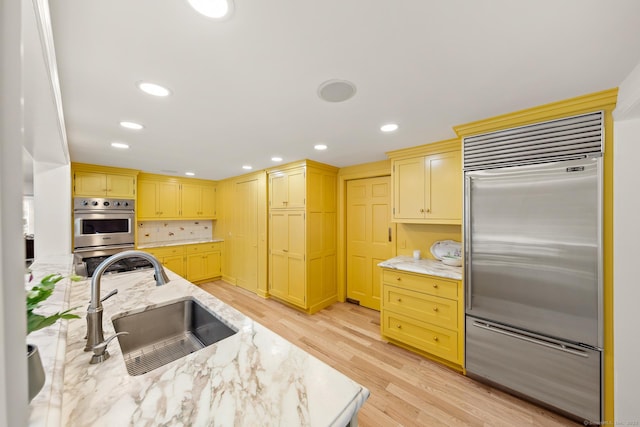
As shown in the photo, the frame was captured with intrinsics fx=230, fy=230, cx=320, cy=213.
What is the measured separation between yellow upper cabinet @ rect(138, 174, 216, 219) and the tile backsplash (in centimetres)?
32

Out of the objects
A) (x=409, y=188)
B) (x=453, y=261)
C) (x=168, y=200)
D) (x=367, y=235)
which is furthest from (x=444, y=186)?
Result: (x=168, y=200)

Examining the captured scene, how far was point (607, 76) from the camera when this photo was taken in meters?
1.32

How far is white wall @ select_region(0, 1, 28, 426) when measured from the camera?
0.34 metres

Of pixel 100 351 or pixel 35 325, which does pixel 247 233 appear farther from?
pixel 35 325

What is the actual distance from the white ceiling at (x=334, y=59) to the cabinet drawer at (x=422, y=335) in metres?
1.94

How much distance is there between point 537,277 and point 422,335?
3.74 feet

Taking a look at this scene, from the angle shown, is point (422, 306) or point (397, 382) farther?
point (422, 306)

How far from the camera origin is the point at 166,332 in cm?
146

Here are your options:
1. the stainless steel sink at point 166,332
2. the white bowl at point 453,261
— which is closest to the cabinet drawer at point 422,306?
the white bowl at point 453,261

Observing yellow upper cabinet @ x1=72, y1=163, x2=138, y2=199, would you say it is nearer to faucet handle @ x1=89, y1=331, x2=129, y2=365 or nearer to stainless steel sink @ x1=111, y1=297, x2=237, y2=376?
stainless steel sink @ x1=111, y1=297, x2=237, y2=376

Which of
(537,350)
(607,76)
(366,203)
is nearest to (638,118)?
(607,76)

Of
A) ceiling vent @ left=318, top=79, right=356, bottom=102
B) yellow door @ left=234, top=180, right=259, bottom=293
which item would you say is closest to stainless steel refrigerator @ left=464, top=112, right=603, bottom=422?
ceiling vent @ left=318, top=79, right=356, bottom=102

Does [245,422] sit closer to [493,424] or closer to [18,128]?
[18,128]

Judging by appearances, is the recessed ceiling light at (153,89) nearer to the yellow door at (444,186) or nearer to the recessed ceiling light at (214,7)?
the recessed ceiling light at (214,7)
